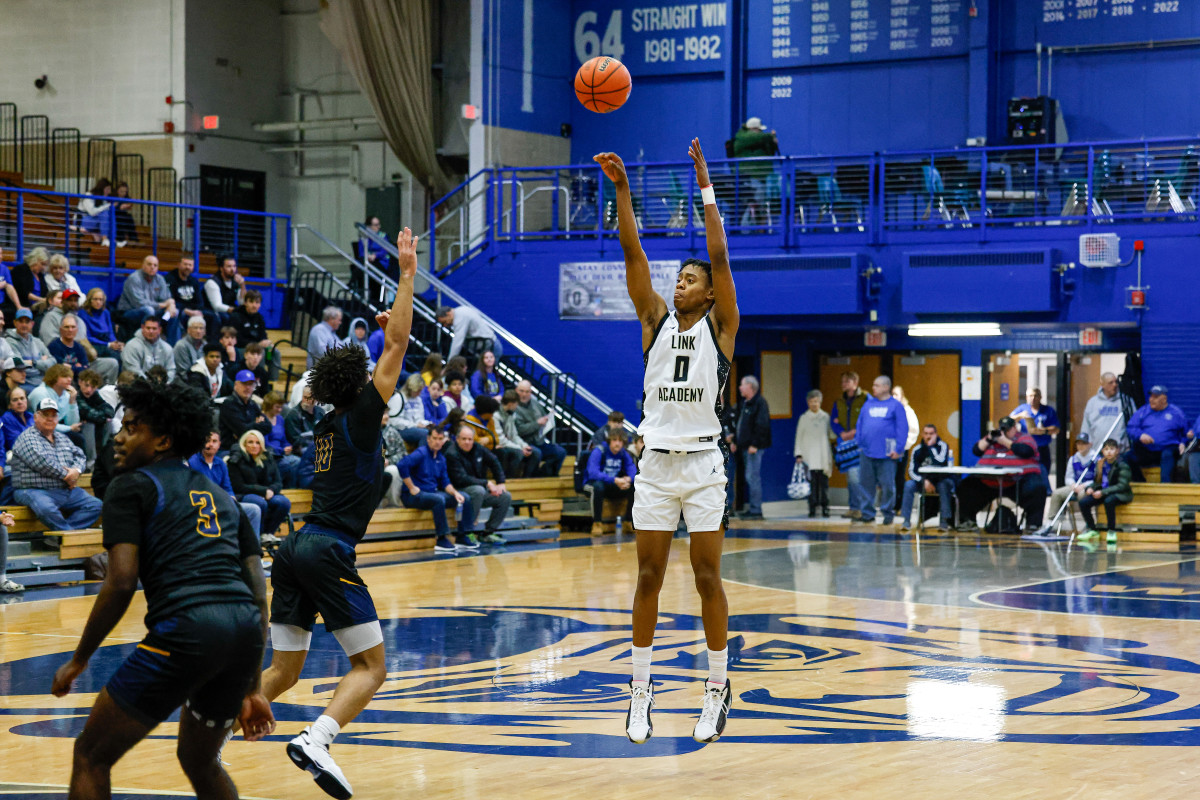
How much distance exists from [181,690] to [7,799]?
5.53ft

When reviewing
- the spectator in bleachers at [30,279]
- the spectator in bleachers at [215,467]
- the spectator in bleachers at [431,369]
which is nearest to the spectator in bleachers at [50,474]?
the spectator in bleachers at [215,467]

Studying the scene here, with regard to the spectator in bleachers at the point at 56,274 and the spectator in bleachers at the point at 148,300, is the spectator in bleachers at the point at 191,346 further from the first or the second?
the spectator in bleachers at the point at 56,274

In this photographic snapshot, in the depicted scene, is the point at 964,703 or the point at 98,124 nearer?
the point at 964,703

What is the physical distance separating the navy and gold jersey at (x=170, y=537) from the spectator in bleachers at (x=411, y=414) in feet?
34.9

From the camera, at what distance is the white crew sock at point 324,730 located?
506cm

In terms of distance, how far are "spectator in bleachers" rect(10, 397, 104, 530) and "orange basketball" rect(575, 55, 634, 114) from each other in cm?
528

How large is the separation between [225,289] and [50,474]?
20.7 feet

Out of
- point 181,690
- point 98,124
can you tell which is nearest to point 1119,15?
point 98,124

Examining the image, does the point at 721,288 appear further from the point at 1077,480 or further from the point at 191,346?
the point at 1077,480

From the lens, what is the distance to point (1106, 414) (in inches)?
703

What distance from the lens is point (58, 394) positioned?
1248cm

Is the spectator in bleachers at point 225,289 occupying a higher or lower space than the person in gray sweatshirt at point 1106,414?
higher

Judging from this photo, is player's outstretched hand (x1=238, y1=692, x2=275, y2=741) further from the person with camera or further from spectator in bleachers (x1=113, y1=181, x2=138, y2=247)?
spectator in bleachers (x1=113, y1=181, x2=138, y2=247)

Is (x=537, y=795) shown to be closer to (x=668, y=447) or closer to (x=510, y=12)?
(x=668, y=447)
